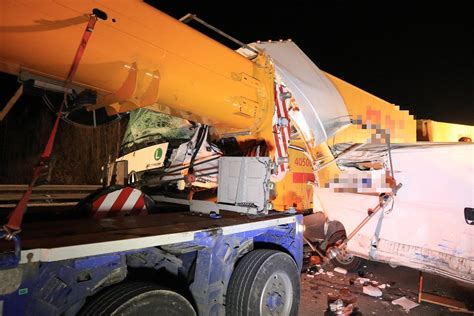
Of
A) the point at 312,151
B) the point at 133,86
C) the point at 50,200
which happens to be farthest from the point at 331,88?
the point at 50,200

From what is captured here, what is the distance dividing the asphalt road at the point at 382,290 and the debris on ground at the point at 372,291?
0.08 metres

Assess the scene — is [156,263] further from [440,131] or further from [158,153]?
[440,131]

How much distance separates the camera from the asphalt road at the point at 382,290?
15.8 feet

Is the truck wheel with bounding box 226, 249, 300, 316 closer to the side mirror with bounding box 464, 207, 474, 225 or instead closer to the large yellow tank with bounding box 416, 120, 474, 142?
the side mirror with bounding box 464, 207, 474, 225

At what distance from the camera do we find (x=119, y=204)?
3373 millimetres

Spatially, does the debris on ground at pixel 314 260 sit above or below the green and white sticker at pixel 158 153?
below

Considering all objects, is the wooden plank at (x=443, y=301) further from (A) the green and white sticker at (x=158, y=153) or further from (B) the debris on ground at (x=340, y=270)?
(A) the green and white sticker at (x=158, y=153)

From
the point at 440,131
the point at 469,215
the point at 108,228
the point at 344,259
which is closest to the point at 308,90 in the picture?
the point at 108,228

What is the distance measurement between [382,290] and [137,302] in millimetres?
5125

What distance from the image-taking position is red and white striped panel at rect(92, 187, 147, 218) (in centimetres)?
327

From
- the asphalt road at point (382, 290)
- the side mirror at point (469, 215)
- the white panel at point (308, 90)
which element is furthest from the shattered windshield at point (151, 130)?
the side mirror at point (469, 215)

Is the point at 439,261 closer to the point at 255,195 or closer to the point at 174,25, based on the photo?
the point at 255,195

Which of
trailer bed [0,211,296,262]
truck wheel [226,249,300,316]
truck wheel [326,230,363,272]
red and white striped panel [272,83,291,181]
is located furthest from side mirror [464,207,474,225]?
trailer bed [0,211,296,262]

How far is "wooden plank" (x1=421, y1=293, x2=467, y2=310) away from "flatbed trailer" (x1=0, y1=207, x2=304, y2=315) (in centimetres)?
282
